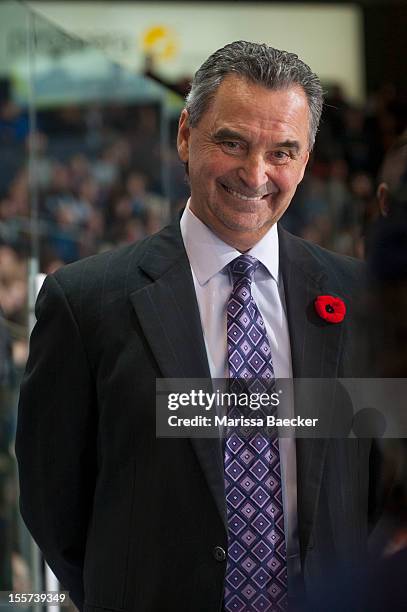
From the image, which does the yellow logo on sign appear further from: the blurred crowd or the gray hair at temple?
the gray hair at temple

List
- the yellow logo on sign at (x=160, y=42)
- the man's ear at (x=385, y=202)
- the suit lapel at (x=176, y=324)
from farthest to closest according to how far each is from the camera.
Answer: the yellow logo on sign at (x=160, y=42) < the suit lapel at (x=176, y=324) < the man's ear at (x=385, y=202)

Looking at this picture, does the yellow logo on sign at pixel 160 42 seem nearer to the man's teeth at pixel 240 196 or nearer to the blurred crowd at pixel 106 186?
the blurred crowd at pixel 106 186

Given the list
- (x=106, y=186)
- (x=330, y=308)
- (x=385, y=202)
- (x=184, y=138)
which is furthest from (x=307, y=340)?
(x=106, y=186)

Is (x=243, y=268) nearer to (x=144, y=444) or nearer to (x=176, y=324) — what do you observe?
(x=176, y=324)

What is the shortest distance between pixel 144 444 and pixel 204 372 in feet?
0.45

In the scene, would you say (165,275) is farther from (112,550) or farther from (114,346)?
(112,550)

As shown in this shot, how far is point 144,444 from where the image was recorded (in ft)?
5.19

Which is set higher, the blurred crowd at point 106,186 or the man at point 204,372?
the blurred crowd at point 106,186

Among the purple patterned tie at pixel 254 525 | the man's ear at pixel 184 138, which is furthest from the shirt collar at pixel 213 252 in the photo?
the purple patterned tie at pixel 254 525

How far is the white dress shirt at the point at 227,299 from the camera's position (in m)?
1.58

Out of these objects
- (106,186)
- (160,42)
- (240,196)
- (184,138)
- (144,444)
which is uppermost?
(160,42)

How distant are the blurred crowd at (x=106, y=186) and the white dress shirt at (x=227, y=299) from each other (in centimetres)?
34

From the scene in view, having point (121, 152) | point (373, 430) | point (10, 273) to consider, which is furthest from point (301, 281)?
point (121, 152)

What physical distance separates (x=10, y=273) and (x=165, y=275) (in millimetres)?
1803
